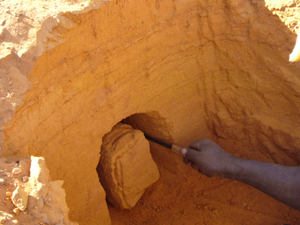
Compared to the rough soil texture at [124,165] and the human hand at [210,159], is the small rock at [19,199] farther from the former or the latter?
the human hand at [210,159]

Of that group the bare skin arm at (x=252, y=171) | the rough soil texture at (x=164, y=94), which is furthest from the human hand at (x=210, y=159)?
the rough soil texture at (x=164, y=94)

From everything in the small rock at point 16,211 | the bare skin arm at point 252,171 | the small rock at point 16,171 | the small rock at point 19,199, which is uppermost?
the small rock at point 16,171

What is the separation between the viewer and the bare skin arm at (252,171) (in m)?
2.47

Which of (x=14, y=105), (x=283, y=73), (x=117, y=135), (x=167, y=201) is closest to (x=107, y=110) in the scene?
(x=117, y=135)

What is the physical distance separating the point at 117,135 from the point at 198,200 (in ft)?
Answer: 4.44

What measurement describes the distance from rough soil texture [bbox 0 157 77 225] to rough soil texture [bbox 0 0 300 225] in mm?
319

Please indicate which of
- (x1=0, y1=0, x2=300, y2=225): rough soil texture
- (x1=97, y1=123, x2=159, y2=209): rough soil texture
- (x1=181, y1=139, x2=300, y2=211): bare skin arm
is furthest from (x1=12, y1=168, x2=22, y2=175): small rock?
(x1=181, y1=139, x2=300, y2=211): bare skin arm

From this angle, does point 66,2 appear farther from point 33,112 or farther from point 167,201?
point 167,201

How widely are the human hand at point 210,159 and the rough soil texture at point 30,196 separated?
66.1 inches

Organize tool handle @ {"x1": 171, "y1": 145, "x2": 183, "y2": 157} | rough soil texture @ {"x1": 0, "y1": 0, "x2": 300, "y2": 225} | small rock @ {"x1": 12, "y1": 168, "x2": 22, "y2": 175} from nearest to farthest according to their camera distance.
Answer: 1. small rock @ {"x1": 12, "y1": 168, "x2": 22, "y2": 175}
2. rough soil texture @ {"x1": 0, "y1": 0, "x2": 300, "y2": 225}
3. tool handle @ {"x1": 171, "y1": 145, "x2": 183, "y2": 157}

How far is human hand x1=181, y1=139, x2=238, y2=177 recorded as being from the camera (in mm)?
2805

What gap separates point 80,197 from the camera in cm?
249

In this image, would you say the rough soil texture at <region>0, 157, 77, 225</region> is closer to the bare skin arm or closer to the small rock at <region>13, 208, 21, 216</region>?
the small rock at <region>13, 208, 21, 216</region>

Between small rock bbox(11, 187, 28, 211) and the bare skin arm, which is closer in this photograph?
small rock bbox(11, 187, 28, 211)
